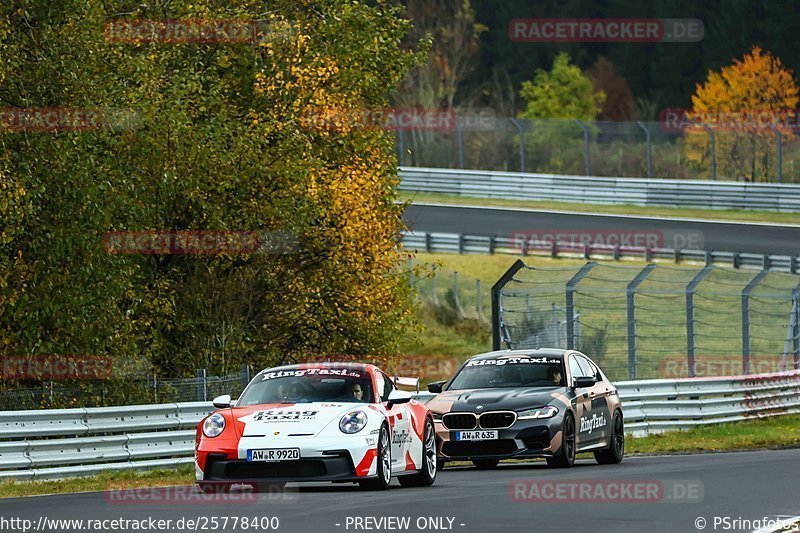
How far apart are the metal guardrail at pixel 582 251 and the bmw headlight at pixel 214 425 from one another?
87.2ft

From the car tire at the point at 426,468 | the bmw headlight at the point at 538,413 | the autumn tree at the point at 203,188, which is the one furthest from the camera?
the autumn tree at the point at 203,188

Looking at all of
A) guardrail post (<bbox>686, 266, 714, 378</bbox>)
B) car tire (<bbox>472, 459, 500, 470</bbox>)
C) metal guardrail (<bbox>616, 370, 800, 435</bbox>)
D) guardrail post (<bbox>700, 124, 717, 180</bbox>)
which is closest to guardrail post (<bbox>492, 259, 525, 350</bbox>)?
metal guardrail (<bbox>616, 370, 800, 435</bbox>)

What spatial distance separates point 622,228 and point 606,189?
21.4 feet

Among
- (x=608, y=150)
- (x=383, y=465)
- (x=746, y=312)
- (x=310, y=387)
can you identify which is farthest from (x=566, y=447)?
(x=608, y=150)

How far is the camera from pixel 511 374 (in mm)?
18203

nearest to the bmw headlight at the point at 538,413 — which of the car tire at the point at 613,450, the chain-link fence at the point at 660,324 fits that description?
the car tire at the point at 613,450

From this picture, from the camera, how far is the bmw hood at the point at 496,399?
16969 millimetres

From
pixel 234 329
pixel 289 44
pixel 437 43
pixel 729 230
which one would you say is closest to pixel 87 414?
pixel 234 329

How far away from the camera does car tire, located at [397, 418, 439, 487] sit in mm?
15367

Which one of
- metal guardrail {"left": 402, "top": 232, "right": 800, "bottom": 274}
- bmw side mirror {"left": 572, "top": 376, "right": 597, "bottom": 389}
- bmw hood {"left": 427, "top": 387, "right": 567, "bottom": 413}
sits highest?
bmw side mirror {"left": 572, "top": 376, "right": 597, "bottom": 389}

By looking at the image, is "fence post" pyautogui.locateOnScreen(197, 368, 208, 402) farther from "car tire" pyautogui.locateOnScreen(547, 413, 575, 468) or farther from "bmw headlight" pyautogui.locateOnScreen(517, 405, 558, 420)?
"car tire" pyautogui.locateOnScreen(547, 413, 575, 468)

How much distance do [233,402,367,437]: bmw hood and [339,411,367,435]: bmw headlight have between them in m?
0.06

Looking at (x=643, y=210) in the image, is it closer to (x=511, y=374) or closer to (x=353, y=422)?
(x=511, y=374)

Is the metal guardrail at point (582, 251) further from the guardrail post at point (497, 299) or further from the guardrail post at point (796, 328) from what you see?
the guardrail post at point (497, 299)
